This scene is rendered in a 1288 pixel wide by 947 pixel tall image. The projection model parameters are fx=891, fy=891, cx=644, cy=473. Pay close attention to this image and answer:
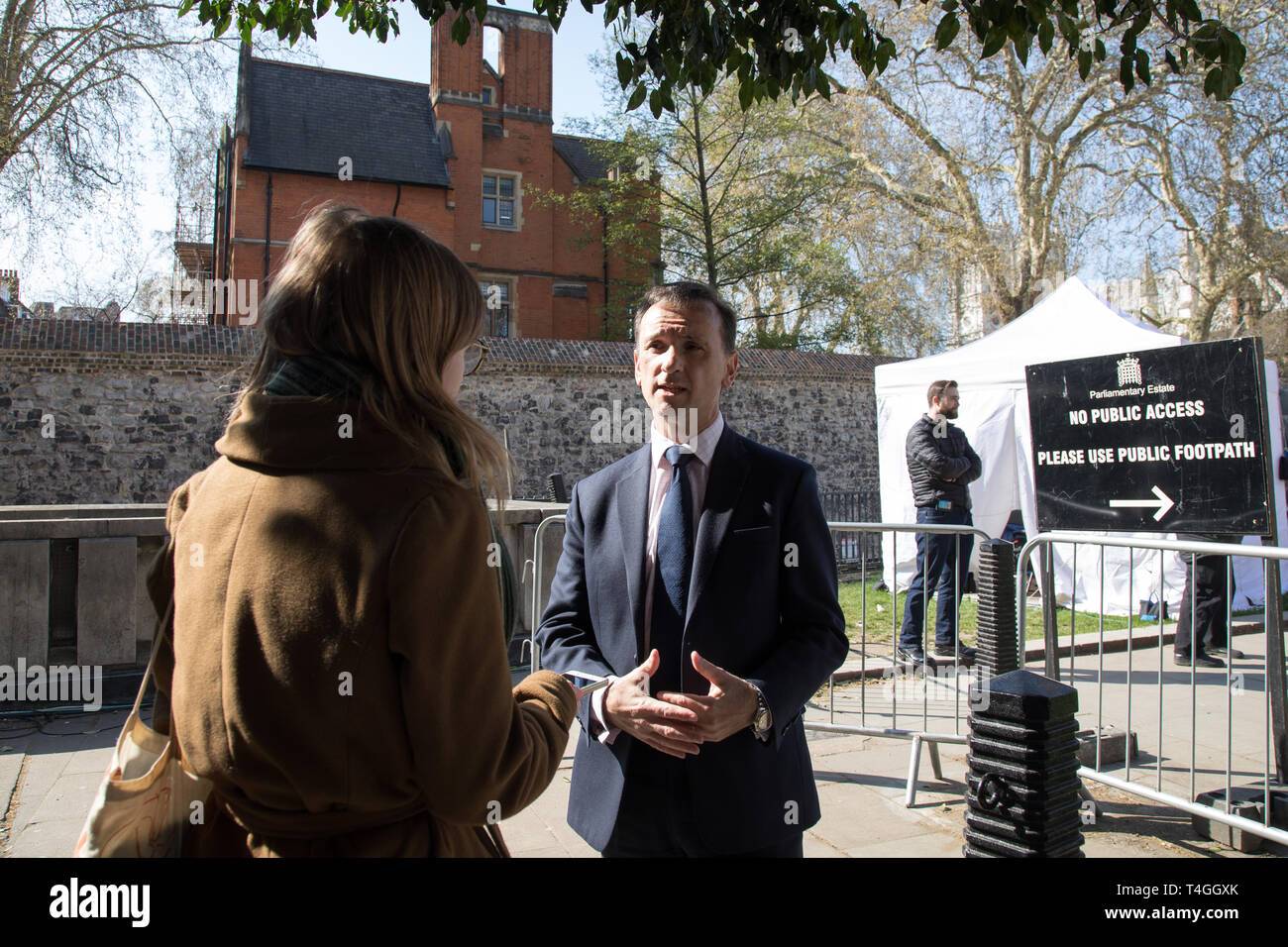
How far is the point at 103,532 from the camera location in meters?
6.39

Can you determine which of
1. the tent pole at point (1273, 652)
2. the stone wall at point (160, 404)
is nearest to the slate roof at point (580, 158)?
the stone wall at point (160, 404)

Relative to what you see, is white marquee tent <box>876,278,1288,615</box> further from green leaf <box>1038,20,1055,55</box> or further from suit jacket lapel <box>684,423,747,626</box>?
suit jacket lapel <box>684,423,747,626</box>

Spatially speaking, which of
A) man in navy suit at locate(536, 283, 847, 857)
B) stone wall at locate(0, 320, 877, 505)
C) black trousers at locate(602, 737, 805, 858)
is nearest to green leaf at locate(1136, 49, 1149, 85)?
man in navy suit at locate(536, 283, 847, 857)

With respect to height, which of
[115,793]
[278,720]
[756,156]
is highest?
[756,156]

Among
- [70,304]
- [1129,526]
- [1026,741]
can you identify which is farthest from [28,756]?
[70,304]

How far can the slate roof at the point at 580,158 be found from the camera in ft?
99.8

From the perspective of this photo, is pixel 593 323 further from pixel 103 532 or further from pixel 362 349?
pixel 362 349

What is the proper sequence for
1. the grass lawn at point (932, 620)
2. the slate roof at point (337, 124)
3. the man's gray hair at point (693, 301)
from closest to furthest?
the man's gray hair at point (693, 301), the grass lawn at point (932, 620), the slate roof at point (337, 124)

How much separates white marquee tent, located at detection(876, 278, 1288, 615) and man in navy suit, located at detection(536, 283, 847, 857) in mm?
8122

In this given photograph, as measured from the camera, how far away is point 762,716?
81.7 inches

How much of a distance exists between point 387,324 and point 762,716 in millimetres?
1228

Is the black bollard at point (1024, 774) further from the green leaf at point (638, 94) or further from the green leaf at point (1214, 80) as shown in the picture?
the green leaf at point (638, 94)
